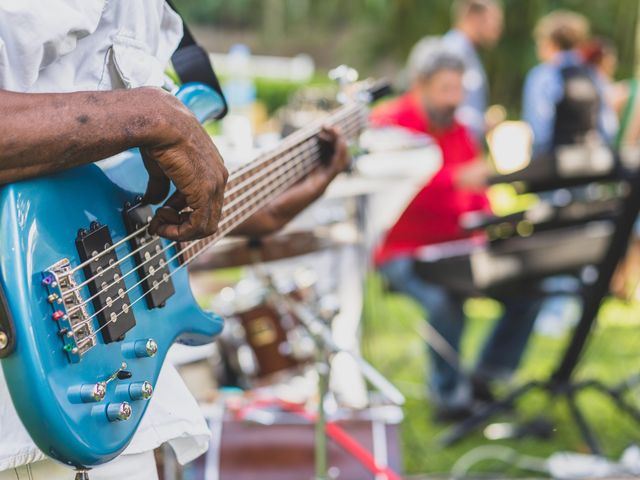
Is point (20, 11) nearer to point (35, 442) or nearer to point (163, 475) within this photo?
point (35, 442)

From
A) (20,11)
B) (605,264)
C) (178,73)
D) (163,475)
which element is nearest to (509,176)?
(605,264)

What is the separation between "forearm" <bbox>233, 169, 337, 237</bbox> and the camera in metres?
2.01

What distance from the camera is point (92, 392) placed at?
1.15 meters

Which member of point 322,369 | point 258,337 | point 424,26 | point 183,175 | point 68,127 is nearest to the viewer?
point 68,127

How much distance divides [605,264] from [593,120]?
2712 millimetres

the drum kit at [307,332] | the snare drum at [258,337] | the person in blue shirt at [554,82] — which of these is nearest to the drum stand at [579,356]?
the drum kit at [307,332]

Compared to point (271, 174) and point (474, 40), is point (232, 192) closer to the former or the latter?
point (271, 174)

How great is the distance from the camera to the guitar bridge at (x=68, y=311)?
1.12m

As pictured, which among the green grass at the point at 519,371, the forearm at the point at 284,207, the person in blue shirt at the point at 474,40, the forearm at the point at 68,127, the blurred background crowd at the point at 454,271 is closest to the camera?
the forearm at the point at 68,127

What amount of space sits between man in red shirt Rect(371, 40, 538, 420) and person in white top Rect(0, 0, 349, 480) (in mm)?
3009

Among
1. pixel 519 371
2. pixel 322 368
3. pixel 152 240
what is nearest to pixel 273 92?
pixel 519 371

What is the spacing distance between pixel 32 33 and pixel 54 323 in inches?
14.9

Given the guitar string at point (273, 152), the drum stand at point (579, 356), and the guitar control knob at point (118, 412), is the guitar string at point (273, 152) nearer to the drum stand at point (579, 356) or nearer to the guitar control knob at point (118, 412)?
the guitar control knob at point (118, 412)

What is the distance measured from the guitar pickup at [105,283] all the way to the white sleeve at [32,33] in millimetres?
229
